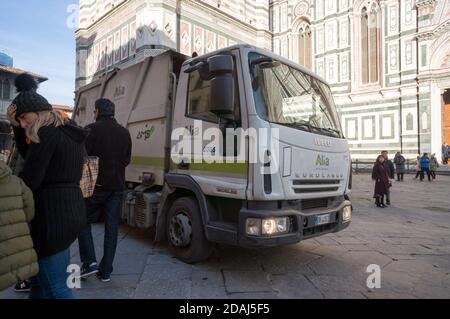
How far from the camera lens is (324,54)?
2520cm

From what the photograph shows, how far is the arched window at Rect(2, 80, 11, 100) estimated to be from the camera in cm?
2678

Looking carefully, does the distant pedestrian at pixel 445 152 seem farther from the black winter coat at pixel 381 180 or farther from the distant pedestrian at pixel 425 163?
the black winter coat at pixel 381 180

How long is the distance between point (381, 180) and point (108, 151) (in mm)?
8214

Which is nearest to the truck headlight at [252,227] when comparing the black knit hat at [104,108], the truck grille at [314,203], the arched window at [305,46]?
the truck grille at [314,203]

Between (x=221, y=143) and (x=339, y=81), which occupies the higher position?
(x=339, y=81)

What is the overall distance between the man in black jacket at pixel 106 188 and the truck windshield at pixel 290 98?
1.60 metres

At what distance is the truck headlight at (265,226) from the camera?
Answer: 3474 millimetres

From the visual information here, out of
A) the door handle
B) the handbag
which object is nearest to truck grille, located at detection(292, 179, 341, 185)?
the door handle

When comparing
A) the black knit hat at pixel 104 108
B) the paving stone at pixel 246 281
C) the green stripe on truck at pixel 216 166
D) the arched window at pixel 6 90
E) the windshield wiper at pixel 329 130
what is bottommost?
the paving stone at pixel 246 281

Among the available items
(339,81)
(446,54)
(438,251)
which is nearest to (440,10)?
(446,54)

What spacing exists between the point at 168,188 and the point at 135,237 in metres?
1.55

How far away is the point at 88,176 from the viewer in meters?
3.24

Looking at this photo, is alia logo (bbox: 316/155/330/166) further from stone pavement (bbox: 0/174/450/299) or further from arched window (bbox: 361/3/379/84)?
arched window (bbox: 361/3/379/84)

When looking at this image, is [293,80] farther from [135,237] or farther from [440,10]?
[440,10]
